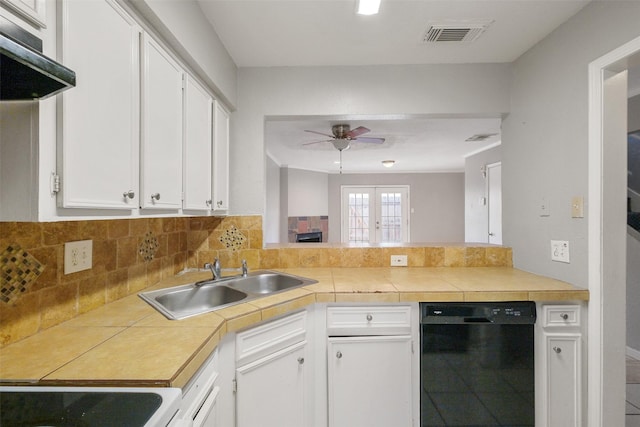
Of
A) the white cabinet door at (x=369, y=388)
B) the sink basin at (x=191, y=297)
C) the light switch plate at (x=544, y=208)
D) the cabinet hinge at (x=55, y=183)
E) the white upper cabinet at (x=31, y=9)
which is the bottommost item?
the white cabinet door at (x=369, y=388)

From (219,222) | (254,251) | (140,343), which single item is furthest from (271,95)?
(140,343)

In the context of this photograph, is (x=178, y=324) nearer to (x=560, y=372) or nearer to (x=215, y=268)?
(x=215, y=268)

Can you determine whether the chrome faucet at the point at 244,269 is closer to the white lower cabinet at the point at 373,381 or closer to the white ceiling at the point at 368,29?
the white lower cabinet at the point at 373,381

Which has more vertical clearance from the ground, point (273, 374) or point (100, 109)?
point (100, 109)

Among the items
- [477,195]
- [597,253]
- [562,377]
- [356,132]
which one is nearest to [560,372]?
[562,377]

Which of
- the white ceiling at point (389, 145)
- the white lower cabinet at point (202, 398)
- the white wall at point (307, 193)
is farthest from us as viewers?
the white wall at point (307, 193)

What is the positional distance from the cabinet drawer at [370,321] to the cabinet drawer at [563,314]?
728 millimetres

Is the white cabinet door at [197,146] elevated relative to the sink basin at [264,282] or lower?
elevated

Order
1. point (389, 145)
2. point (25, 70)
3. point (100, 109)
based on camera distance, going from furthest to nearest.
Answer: point (389, 145), point (100, 109), point (25, 70)

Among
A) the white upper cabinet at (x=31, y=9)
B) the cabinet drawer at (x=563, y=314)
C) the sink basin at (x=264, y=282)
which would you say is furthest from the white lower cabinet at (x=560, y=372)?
the white upper cabinet at (x=31, y=9)

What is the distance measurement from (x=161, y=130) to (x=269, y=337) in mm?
1028

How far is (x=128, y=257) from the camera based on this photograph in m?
1.47

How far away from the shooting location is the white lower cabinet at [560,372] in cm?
156

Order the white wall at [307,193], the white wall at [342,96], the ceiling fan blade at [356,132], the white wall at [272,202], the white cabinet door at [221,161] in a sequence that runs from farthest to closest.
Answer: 1. the white wall at [307,193]
2. the white wall at [272,202]
3. the ceiling fan blade at [356,132]
4. the white wall at [342,96]
5. the white cabinet door at [221,161]
